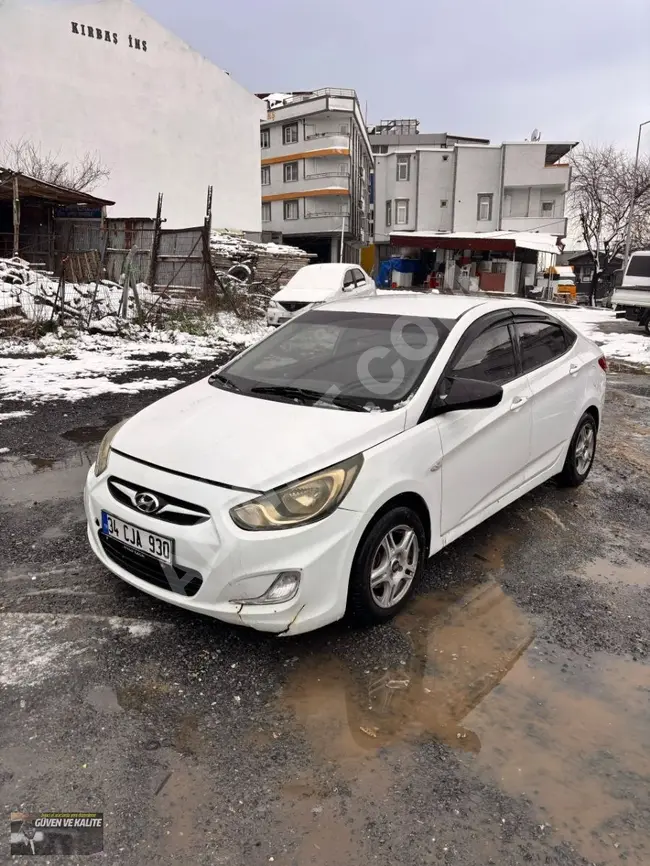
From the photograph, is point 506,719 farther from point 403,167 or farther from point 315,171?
point 403,167

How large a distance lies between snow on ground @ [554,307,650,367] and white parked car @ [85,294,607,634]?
20.2 feet

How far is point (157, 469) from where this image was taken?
9.68 ft

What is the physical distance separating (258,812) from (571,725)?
1300 millimetres

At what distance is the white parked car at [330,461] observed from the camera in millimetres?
2721

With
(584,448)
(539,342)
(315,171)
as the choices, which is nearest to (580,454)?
(584,448)

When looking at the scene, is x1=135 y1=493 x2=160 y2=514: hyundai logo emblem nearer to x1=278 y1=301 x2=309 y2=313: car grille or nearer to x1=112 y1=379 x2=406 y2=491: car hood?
x1=112 y1=379 x2=406 y2=491: car hood

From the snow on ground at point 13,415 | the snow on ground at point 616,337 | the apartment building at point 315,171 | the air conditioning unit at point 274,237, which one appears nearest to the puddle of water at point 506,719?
the snow on ground at point 13,415

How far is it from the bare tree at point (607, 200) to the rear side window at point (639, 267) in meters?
20.5

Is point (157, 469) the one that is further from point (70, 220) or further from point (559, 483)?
point (70, 220)

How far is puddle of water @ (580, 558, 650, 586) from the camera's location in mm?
3736

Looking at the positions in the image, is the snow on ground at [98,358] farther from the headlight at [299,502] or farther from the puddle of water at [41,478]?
the headlight at [299,502]

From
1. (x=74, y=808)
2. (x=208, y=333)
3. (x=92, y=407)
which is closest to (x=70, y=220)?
(x=208, y=333)

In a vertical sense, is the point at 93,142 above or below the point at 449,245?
above

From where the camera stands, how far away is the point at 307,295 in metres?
14.3
